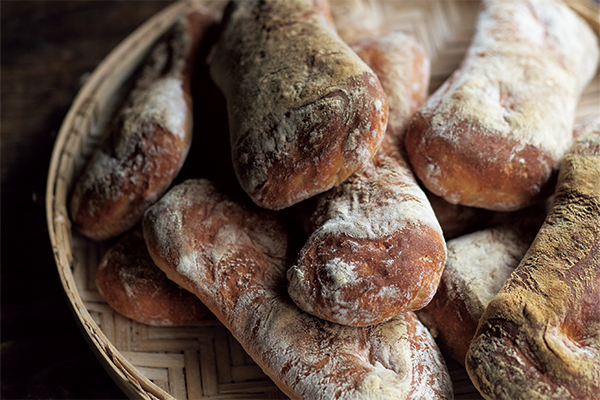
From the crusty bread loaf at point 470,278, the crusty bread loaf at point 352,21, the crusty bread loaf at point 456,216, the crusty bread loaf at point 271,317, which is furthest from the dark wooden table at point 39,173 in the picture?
the crusty bread loaf at point 352,21

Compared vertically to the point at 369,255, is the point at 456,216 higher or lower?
lower

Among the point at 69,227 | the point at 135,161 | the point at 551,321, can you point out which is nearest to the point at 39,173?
the point at 69,227

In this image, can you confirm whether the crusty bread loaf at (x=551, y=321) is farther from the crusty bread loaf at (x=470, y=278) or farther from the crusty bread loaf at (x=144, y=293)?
the crusty bread loaf at (x=144, y=293)

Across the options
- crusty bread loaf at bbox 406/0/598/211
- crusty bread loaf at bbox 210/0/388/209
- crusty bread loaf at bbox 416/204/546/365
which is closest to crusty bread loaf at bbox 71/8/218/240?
crusty bread loaf at bbox 210/0/388/209

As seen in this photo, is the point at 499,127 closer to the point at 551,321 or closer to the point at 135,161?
the point at 551,321

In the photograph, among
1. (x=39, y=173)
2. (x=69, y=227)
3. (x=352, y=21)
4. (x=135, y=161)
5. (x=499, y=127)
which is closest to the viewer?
(x=499, y=127)
